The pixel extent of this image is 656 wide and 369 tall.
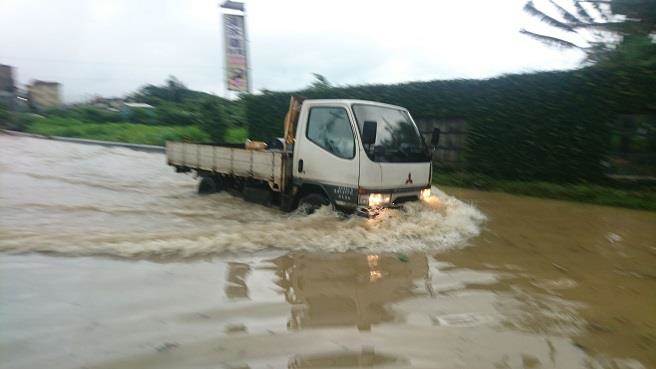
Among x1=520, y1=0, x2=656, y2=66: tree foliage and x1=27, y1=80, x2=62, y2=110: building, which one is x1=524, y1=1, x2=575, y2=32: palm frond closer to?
x1=520, y1=0, x2=656, y2=66: tree foliage

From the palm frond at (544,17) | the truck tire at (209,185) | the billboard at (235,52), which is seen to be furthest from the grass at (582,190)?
the billboard at (235,52)

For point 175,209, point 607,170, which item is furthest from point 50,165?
point 607,170

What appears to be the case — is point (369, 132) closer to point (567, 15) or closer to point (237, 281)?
point (237, 281)

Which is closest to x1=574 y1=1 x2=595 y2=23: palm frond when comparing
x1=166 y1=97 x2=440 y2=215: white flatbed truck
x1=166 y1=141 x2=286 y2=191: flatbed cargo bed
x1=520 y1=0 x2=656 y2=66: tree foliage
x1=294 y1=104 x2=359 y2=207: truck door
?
x1=520 y1=0 x2=656 y2=66: tree foliage

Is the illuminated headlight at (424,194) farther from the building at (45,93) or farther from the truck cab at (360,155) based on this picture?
the building at (45,93)

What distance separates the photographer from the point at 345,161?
22.4 ft

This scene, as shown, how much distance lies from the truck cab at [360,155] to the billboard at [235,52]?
19.6 meters

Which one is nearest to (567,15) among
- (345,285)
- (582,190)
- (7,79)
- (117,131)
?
(582,190)

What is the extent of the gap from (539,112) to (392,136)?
6666mm

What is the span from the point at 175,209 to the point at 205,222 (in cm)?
138

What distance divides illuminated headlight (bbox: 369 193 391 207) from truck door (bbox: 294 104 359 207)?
21 centimetres

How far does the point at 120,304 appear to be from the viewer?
4.16 meters

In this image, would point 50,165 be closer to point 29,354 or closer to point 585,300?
point 29,354

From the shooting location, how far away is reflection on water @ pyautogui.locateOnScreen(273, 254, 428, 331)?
13.4ft
